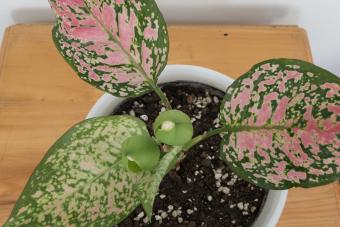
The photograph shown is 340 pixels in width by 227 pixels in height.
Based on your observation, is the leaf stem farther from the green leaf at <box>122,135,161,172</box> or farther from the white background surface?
the white background surface

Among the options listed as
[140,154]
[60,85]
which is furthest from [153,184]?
[60,85]

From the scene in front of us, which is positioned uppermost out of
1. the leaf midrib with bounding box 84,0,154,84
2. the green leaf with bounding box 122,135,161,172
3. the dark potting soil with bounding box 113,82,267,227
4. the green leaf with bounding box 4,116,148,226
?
the leaf midrib with bounding box 84,0,154,84

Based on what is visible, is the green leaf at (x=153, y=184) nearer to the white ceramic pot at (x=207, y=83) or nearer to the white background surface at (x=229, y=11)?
the white ceramic pot at (x=207, y=83)

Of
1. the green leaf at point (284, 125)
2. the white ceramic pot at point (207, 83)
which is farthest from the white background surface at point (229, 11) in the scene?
the green leaf at point (284, 125)

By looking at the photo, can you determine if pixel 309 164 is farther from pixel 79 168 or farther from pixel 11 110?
pixel 11 110

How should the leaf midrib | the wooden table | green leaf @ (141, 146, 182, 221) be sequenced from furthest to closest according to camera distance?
the wooden table → the leaf midrib → green leaf @ (141, 146, 182, 221)

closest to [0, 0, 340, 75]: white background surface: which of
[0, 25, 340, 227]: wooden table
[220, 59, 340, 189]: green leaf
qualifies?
[0, 25, 340, 227]: wooden table
